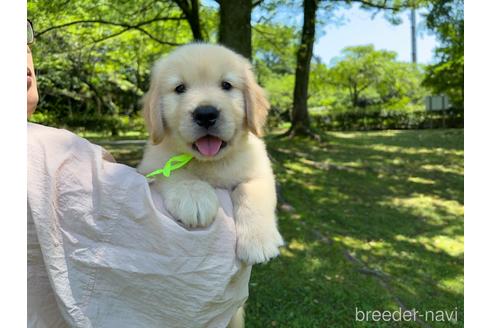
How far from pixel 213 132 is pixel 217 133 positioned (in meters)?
0.02

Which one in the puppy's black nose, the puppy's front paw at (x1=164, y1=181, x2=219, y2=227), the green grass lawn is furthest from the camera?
the green grass lawn

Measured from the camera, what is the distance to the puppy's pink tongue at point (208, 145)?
2074mm

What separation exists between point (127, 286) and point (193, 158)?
78cm

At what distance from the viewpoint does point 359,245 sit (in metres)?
5.95

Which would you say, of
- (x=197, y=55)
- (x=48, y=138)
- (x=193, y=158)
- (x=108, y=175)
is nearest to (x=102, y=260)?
(x=108, y=175)

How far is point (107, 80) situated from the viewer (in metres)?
26.2

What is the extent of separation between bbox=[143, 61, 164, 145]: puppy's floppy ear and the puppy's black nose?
0.31m

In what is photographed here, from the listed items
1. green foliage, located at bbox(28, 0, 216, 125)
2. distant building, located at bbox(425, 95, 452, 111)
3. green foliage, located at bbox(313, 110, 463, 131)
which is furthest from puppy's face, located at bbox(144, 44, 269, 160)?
distant building, located at bbox(425, 95, 452, 111)

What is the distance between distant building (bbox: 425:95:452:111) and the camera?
28216 millimetres

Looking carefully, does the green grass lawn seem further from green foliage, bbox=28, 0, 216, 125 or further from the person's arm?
green foliage, bbox=28, 0, 216, 125

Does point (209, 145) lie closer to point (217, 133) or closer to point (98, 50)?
point (217, 133)

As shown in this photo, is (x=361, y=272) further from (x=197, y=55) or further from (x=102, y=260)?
(x=102, y=260)

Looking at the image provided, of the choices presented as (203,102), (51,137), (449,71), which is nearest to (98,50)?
(449,71)

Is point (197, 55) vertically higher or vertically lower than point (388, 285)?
higher
